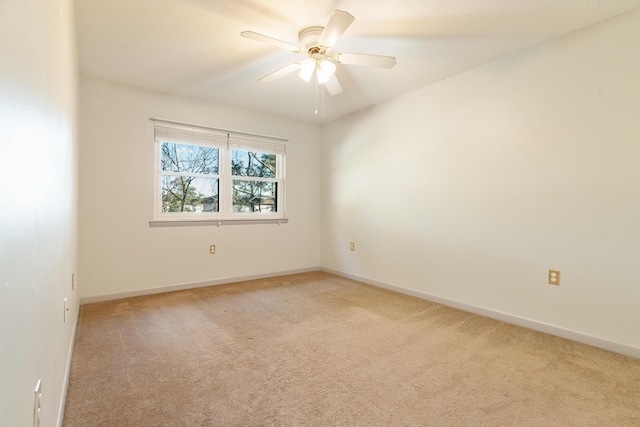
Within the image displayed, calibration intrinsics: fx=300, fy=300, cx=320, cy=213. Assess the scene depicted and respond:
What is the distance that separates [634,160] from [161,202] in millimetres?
4345

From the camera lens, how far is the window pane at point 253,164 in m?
4.14

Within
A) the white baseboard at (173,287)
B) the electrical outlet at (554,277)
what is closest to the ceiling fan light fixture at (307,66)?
the electrical outlet at (554,277)

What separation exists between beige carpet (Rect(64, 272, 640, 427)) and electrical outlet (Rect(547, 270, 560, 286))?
1.46 feet

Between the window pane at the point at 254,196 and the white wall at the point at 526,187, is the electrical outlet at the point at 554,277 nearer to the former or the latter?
the white wall at the point at 526,187

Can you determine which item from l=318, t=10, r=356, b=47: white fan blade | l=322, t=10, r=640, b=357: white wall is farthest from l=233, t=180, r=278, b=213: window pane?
l=318, t=10, r=356, b=47: white fan blade

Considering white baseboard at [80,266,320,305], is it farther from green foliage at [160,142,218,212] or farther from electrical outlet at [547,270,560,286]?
electrical outlet at [547,270,560,286]

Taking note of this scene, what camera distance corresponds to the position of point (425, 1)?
2002 millimetres

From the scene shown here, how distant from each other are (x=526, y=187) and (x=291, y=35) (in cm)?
235

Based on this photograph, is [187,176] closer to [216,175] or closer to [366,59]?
[216,175]

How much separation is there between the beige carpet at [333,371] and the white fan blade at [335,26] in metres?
2.13

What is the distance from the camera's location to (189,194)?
12.4 ft

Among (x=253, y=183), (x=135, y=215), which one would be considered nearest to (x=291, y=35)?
(x=253, y=183)

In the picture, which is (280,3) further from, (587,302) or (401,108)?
(587,302)

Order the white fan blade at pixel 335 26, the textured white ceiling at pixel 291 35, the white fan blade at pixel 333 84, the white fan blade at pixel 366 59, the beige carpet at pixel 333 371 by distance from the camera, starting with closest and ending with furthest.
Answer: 1. the beige carpet at pixel 333 371
2. the white fan blade at pixel 335 26
3. the textured white ceiling at pixel 291 35
4. the white fan blade at pixel 366 59
5. the white fan blade at pixel 333 84
